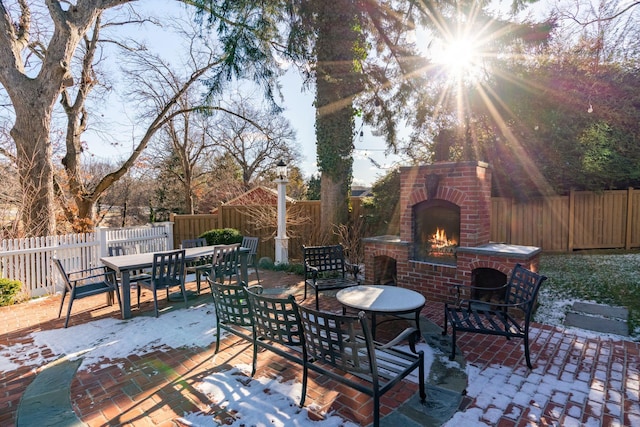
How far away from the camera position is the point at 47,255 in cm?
600

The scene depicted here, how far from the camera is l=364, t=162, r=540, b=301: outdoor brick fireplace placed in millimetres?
4590

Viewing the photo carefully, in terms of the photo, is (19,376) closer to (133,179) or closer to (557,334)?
(557,334)

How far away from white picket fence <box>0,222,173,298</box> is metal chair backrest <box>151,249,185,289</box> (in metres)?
2.16

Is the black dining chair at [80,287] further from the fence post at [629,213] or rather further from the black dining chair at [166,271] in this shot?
the fence post at [629,213]

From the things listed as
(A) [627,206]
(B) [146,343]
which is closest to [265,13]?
(B) [146,343]

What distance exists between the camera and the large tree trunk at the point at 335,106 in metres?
6.96

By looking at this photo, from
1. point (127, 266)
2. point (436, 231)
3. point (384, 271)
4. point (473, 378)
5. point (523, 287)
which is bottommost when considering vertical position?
point (473, 378)

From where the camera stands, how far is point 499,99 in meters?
7.57

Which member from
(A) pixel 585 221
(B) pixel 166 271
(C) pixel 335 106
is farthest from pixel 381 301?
(A) pixel 585 221

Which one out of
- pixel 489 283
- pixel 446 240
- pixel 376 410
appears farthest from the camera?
pixel 446 240

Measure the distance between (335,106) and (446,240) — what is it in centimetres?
413

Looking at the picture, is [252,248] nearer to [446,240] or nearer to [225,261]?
[225,261]

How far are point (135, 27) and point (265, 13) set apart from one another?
5941 millimetres

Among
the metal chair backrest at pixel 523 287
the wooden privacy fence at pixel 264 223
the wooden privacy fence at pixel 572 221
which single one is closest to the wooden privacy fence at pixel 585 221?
the wooden privacy fence at pixel 572 221
